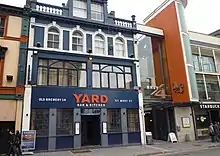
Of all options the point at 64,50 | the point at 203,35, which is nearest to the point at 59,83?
the point at 64,50

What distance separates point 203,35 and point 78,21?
574 inches

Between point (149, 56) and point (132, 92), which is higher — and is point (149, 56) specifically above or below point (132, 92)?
above

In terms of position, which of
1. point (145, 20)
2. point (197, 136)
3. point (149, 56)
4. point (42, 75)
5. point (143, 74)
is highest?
point (145, 20)

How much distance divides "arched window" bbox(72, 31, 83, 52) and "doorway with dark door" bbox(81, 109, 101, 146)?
5.40 meters

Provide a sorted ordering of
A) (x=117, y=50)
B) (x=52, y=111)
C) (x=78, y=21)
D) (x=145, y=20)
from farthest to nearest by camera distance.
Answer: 1. (x=145, y=20)
2. (x=117, y=50)
3. (x=78, y=21)
4. (x=52, y=111)

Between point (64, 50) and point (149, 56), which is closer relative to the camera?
point (64, 50)

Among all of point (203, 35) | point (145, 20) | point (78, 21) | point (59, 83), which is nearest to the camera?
point (59, 83)

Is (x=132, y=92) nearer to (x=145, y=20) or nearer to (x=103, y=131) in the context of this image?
(x=103, y=131)

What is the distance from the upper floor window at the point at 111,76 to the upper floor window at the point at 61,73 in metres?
1.03

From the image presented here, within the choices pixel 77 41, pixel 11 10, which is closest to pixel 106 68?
pixel 77 41

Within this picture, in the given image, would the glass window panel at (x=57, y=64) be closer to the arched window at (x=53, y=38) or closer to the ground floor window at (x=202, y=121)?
the arched window at (x=53, y=38)

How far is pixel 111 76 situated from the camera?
18656mm

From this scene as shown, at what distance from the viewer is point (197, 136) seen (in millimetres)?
20391

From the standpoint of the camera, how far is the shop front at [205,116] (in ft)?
68.0
